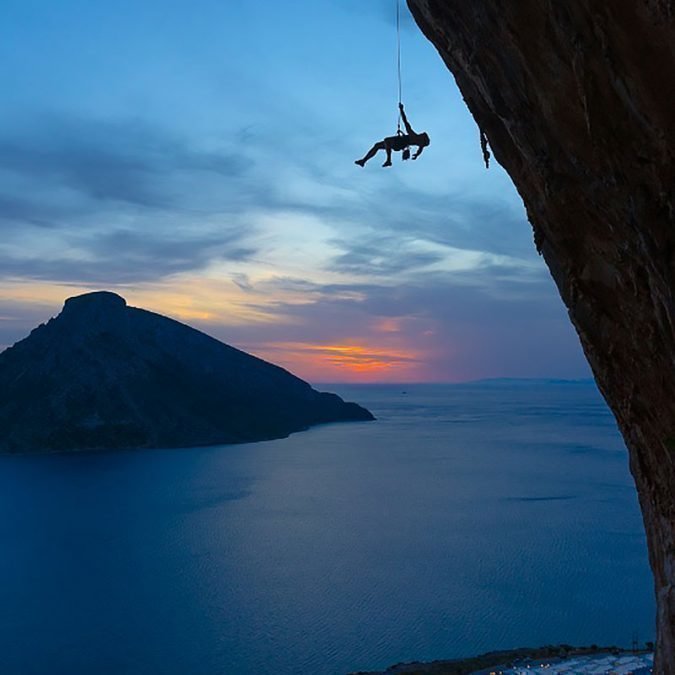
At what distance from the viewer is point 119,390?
16275 cm

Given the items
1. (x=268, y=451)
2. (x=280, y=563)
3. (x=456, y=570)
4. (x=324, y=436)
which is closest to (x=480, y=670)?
(x=456, y=570)

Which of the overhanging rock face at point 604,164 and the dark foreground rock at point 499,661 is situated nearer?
the overhanging rock face at point 604,164

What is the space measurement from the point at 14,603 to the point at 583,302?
6258 centimetres

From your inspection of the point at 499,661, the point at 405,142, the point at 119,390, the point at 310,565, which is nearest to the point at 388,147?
the point at 405,142

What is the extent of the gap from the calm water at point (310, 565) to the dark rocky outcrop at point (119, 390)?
109 ft

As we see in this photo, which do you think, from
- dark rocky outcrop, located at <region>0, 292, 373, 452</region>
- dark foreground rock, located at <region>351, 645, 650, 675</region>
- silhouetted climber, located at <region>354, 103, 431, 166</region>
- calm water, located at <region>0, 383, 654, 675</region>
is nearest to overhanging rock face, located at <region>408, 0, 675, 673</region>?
silhouetted climber, located at <region>354, 103, 431, 166</region>

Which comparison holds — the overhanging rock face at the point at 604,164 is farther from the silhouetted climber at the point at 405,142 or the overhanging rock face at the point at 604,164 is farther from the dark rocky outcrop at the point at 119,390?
the dark rocky outcrop at the point at 119,390

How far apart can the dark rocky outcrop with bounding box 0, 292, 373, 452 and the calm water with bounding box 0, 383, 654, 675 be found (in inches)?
1313

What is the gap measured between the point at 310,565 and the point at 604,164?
6287cm

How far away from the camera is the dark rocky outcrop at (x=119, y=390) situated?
15400 centimetres

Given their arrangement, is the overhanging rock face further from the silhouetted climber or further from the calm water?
the calm water

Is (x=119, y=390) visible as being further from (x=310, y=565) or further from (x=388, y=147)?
(x=388, y=147)

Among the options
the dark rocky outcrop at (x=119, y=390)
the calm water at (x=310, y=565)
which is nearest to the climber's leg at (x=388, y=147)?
the calm water at (x=310, y=565)

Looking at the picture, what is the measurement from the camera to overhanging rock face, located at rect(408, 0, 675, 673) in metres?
5.18
